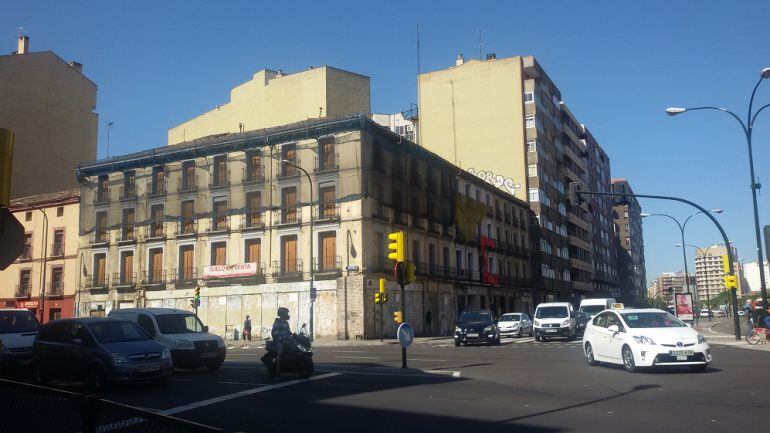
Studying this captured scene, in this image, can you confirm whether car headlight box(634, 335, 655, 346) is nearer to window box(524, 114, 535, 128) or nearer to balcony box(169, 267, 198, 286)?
balcony box(169, 267, 198, 286)

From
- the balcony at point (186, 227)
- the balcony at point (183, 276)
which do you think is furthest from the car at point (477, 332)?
the balcony at point (186, 227)

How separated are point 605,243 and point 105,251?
7898cm

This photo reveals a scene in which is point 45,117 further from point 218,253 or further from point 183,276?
point 218,253

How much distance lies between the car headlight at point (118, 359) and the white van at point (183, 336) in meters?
3.08

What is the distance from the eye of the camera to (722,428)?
330 inches

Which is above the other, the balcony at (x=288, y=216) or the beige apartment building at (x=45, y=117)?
the beige apartment building at (x=45, y=117)

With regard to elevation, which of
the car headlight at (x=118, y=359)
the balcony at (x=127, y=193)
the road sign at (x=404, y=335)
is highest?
the balcony at (x=127, y=193)

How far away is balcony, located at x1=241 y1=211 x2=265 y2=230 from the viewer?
44.2 meters

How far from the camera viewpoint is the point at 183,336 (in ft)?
55.6

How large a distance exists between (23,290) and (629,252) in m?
111

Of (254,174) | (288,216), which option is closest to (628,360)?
(288,216)

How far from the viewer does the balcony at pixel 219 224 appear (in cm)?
4519

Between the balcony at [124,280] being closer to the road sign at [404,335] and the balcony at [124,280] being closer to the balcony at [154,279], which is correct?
the balcony at [154,279]

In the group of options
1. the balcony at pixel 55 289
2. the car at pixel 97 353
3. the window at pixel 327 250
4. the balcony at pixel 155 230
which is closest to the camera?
the car at pixel 97 353
